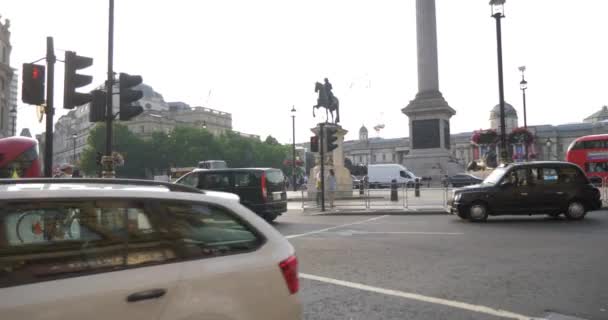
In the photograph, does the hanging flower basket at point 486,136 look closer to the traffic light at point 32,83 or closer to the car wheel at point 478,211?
the car wheel at point 478,211

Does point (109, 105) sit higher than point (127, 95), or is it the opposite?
point (127, 95)

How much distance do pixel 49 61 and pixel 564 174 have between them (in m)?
12.6

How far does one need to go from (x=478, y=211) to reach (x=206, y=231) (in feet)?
37.9

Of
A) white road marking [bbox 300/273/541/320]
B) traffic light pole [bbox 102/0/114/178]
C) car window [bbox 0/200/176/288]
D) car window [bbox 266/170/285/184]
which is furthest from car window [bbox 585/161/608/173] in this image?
car window [bbox 0/200/176/288]

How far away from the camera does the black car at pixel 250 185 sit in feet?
47.7

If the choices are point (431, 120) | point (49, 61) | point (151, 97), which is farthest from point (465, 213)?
point (151, 97)

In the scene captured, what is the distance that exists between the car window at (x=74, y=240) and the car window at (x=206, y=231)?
4.4 inches

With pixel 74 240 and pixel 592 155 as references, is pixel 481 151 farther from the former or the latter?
pixel 74 240

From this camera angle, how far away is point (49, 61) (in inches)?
387

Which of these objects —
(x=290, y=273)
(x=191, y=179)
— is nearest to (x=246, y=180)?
(x=191, y=179)

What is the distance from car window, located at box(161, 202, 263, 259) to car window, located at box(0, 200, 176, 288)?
4.4 inches

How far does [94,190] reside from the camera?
2637 mm

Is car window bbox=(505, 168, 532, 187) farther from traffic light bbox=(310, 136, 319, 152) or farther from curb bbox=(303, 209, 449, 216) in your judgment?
traffic light bbox=(310, 136, 319, 152)

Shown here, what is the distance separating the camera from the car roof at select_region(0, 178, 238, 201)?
2449mm
